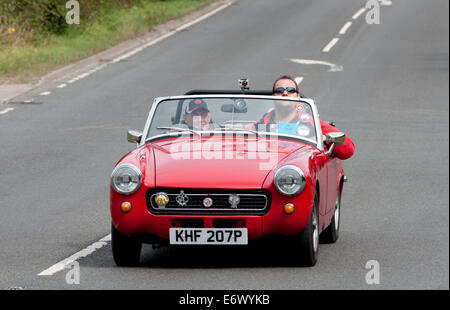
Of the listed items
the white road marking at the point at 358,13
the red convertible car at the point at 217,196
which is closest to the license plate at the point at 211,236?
the red convertible car at the point at 217,196

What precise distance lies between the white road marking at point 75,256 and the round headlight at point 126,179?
84 cm

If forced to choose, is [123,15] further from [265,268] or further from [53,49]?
[265,268]

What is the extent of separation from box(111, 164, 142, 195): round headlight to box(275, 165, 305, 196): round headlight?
3.63 ft

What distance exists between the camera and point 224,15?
134 ft

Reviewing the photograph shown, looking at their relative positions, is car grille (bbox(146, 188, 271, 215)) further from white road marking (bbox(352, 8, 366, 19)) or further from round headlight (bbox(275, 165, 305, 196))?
white road marking (bbox(352, 8, 366, 19))

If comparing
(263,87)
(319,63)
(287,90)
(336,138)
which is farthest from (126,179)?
(319,63)

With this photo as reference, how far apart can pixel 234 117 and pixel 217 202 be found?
1.74m

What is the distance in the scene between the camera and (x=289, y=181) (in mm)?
9336

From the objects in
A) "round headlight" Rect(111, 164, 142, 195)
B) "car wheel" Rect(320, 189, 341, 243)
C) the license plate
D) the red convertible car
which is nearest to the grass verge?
"car wheel" Rect(320, 189, 341, 243)

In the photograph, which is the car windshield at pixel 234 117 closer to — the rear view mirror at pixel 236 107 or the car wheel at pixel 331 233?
the rear view mirror at pixel 236 107

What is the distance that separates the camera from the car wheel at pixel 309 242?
945cm

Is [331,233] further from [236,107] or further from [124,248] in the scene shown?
[124,248]

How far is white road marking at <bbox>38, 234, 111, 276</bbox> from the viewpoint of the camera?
9531 mm
